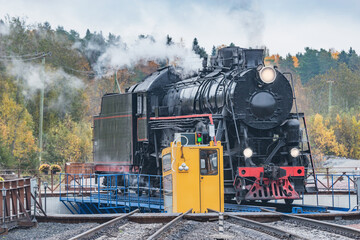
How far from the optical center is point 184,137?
13695 millimetres

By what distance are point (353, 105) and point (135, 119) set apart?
62.4m

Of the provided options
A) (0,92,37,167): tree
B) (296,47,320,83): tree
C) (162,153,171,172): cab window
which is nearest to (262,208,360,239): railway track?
(162,153,171,172): cab window

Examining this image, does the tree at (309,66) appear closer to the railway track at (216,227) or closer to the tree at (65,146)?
the tree at (65,146)

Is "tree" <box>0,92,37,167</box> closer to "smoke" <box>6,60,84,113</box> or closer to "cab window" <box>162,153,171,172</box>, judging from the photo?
"smoke" <box>6,60,84,113</box>

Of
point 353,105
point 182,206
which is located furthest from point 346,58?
point 182,206

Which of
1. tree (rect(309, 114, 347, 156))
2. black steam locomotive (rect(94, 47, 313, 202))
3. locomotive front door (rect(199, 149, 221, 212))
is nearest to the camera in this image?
locomotive front door (rect(199, 149, 221, 212))

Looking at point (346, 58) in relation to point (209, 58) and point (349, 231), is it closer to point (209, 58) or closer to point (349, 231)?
point (209, 58)

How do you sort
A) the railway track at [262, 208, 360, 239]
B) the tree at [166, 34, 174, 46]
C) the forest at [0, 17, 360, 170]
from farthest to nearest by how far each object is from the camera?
1. the forest at [0, 17, 360, 170]
2. the tree at [166, 34, 174, 46]
3. the railway track at [262, 208, 360, 239]

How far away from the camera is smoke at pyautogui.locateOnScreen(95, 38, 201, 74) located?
1947 centimetres

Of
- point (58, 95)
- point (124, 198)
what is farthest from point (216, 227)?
point (58, 95)

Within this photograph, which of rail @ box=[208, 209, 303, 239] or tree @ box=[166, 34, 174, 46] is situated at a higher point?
tree @ box=[166, 34, 174, 46]

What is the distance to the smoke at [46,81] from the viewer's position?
43.7 meters

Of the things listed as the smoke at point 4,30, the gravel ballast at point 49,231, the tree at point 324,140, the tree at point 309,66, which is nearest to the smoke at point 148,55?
the gravel ballast at point 49,231

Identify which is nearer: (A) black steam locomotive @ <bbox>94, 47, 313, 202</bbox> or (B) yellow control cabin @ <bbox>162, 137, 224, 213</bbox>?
(B) yellow control cabin @ <bbox>162, 137, 224, 213</bbox>
